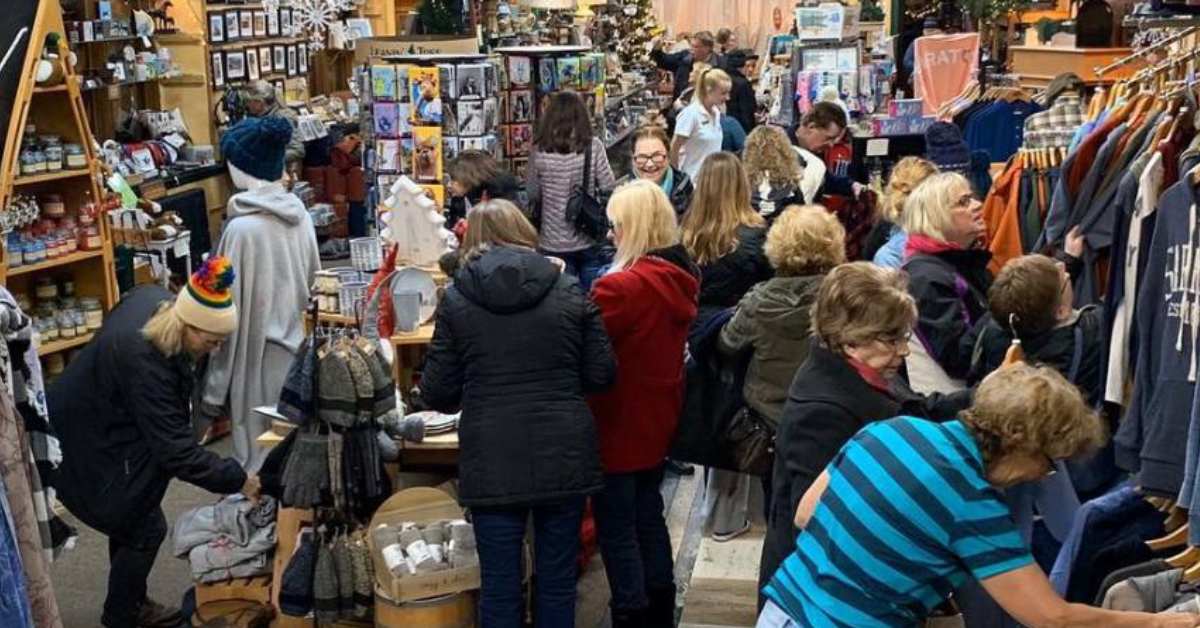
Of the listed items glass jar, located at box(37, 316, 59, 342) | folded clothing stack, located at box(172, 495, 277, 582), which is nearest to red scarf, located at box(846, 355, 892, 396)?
folded clothing stack, located at box(172, 495, 277, 582)

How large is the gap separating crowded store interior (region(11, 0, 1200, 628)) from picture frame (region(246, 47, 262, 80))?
344 cm

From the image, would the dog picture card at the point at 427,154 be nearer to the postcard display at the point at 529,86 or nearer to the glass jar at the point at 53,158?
the postcard display at the point at 529,86

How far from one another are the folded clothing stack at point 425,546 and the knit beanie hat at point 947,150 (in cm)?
277

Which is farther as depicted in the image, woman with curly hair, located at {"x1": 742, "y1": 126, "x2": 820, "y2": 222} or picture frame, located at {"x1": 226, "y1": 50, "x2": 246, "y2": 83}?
picture frame, located at {"x1": 226, "y1": 50, "x2": 246, "y2": 83}

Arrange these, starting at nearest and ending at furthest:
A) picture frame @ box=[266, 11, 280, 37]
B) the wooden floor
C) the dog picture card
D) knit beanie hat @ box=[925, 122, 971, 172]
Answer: the wooden floor → knit beanie hat @ box=[925, 122, 971, 172] → the dog picture card → picture frame @ box=[266, 11, 280, 37]

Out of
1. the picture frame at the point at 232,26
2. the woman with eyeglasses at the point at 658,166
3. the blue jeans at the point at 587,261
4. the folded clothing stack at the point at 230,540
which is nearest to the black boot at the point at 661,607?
the folded clothing stack at the point at 230,540

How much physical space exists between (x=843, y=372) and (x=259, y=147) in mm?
2794

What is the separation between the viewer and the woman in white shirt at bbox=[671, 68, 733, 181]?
25.9 ft

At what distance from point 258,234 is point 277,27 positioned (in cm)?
632

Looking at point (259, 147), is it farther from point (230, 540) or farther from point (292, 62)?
point (292, 62)

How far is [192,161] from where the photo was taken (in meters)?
9.58

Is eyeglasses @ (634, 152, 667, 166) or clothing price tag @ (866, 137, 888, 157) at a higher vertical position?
eyeglasses @ (634, 152, 667, 166)

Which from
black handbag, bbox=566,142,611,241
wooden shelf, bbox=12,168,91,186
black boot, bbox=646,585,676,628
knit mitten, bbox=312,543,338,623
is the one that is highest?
wooden shelf, bbox=12,168,91,186

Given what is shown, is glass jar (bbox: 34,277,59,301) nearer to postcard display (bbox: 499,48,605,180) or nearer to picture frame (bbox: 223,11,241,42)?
postcard display (bbox: 499,48,605,180)
